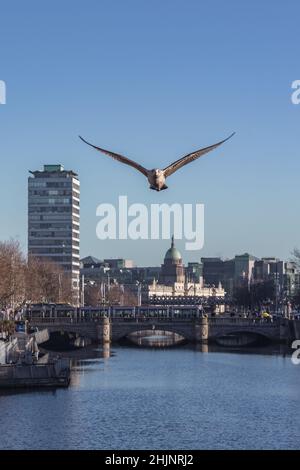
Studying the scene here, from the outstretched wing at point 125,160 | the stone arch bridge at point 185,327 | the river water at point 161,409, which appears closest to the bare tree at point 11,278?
the stone arch bridge at point 185,327

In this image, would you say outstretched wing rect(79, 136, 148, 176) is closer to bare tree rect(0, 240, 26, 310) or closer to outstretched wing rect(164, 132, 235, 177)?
outstretched wing rect(164, 132, 235, 177)

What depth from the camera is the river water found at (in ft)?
261

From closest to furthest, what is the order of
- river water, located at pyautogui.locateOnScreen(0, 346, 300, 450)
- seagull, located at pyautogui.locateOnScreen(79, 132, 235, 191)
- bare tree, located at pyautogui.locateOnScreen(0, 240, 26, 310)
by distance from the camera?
seagull, located at pyautogui.locateOnScreen(79, 132, 235, 191)
river water, located at pyautogui.locateOnScreen(0, 346, 300, 450)
bare tree, located at pyautogui.locateOnScreen(0, 240, 26, 310)

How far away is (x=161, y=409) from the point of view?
95.2 metres

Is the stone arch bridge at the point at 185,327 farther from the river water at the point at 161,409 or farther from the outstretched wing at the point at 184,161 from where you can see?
the outstretched wing at the point at 184,161

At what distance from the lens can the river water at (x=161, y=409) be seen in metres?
79.4

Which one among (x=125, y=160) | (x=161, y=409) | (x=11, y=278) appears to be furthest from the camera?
(x=11, y=278)

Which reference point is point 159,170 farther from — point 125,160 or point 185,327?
point 185,327

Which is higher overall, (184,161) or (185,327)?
(184,161)

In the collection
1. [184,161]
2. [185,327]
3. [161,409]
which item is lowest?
[161,409]

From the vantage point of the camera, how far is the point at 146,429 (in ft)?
275

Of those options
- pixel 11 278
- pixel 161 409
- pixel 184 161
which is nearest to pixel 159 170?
pixel 184 161

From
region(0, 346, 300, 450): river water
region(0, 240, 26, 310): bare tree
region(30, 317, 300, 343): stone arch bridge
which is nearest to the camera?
region(0, 346, 300, 450): river water

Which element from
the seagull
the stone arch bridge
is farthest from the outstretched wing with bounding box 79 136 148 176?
the stone arch bridge
